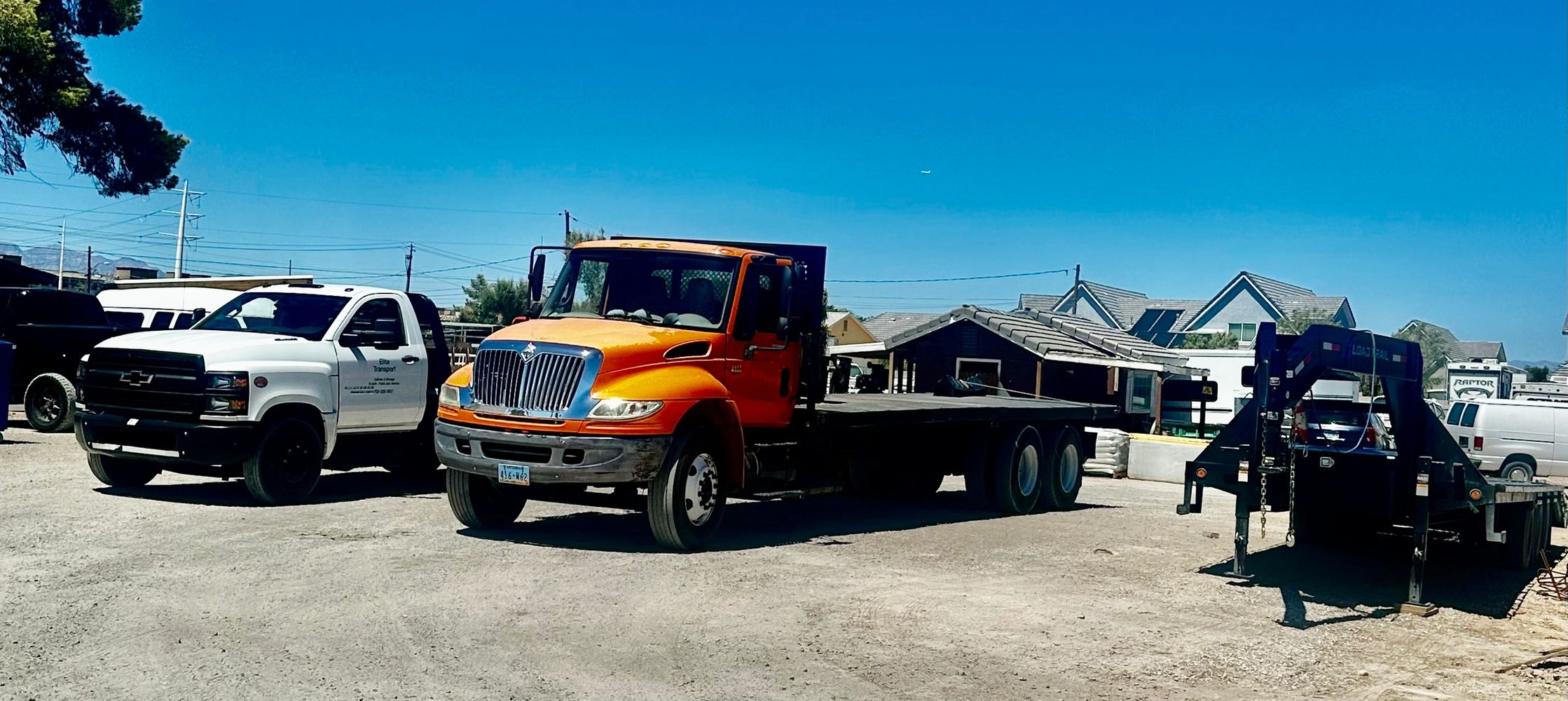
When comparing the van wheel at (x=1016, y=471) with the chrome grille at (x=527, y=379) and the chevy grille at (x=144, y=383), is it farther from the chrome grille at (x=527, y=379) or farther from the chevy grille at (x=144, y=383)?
the chevy grille at (x=144, y=383)

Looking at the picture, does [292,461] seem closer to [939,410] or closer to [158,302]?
[939,410]

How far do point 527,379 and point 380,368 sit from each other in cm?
316

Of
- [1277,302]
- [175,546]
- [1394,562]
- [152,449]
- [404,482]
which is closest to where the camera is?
[175,546]

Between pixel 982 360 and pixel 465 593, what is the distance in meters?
25.4

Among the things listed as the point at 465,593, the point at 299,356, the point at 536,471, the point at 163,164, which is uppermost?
the point at 163,164

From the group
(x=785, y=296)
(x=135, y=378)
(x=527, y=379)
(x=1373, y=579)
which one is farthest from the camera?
(x=135, y=378)

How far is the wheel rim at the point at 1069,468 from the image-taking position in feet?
53.1

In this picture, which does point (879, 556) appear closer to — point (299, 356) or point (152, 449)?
point (299, 356)

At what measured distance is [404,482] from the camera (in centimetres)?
1464

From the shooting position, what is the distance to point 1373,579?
37.4ft

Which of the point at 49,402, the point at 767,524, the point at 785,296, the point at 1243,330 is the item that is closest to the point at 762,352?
the point at 785,296

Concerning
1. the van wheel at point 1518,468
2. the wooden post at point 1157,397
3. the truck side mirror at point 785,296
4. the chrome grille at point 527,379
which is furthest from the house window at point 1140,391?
the chrome grille at point 527,379

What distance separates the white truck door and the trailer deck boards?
13.8ft

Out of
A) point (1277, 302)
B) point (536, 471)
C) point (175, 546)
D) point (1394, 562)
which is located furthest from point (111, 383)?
point (1277, 302)
